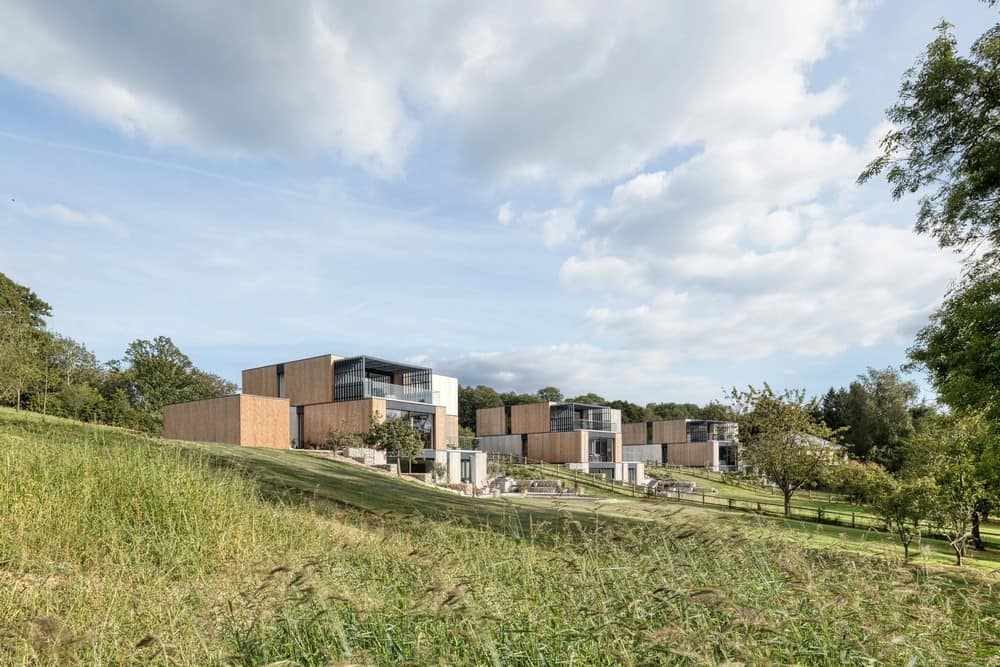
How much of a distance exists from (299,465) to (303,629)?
607 inches

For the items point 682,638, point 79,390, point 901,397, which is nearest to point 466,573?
point 682,638

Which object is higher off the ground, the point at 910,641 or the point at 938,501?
the point at 910,641

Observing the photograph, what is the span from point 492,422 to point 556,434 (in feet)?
20.9

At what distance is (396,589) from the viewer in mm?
4656

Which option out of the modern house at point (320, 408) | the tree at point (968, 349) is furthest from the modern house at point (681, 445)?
the tree at point (968, 349)

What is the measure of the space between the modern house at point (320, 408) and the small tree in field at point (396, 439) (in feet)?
7.66

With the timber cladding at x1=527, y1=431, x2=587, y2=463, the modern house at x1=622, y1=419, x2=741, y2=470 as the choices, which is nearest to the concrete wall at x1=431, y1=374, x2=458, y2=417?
the timber cladding at x1=527, y1=431, x2=587, y2=463

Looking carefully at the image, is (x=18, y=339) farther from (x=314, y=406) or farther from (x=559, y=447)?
(x=559, y=447)

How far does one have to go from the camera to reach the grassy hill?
3.12m

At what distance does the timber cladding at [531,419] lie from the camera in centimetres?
4844

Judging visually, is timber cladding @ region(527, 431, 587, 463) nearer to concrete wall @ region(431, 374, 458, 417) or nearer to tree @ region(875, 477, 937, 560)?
concrete wall @ region(431, 374, 458, 417)

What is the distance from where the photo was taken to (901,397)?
53438 mm

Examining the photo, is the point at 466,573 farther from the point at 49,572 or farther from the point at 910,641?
the point at 49,572

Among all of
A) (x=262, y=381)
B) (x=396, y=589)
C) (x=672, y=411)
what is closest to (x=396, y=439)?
(x=262, y=381)
